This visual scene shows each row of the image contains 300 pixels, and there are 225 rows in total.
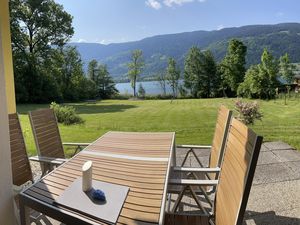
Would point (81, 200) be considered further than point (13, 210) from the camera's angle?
No

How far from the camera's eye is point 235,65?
2995 cm

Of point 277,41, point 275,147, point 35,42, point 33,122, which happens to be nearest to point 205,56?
point 35,42

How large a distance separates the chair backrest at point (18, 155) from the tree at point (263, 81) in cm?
2399

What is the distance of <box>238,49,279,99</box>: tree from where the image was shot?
24.6 meters

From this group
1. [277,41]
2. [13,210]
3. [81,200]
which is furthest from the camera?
[277,41]

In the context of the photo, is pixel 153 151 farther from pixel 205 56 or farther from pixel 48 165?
Answer: pixel 205 56

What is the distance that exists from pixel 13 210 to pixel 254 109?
646cm

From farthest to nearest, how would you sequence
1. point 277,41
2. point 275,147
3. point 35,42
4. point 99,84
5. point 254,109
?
point 277,41, point 99,84, point 35,42, point 254,109, point 275,147

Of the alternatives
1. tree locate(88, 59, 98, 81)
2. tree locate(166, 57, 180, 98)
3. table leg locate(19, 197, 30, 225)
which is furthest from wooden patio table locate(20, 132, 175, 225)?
tree locate(166, 57, 180, 98)

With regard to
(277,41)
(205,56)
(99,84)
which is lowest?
(99,84)

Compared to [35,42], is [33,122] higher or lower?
lower

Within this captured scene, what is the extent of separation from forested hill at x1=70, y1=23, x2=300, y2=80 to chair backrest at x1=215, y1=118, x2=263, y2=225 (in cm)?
3741

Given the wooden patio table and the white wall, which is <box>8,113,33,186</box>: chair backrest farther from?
the white wall

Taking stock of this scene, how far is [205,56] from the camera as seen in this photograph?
115ft
